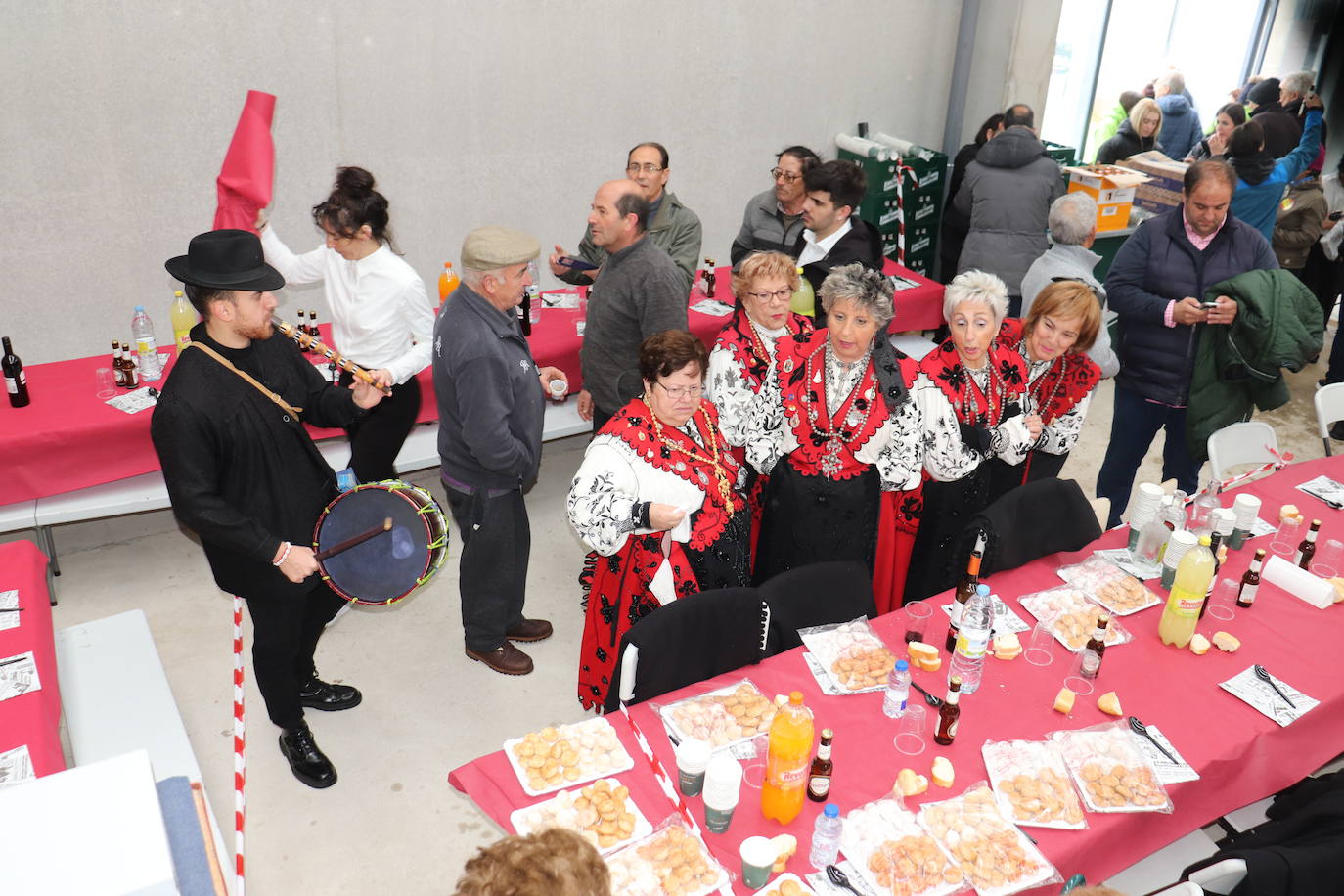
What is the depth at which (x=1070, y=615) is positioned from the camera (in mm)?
3084

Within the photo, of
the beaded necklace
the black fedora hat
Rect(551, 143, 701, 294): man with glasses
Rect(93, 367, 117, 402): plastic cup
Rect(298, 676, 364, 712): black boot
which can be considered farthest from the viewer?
Rect(551, 143, 701, 294): man with glasses

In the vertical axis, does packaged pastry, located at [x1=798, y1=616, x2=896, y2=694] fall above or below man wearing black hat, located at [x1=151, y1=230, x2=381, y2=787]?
below

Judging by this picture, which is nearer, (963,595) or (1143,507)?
(963,595)

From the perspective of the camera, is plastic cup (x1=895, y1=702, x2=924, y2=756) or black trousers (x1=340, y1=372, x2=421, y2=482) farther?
black trousers (x1=340, y1=372, x2=421, y2=482)

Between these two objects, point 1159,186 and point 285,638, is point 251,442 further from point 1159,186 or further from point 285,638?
point 1159,186

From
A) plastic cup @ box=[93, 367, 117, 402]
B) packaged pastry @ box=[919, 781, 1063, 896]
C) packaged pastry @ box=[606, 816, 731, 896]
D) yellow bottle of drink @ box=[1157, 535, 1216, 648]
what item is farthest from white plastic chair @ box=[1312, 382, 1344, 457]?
plastic cup @ box=[93, 367, 117, 402]

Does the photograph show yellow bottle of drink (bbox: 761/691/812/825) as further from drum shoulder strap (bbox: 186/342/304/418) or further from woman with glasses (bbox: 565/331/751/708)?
drum shoulder strap (bbox: 186/342/304/418)

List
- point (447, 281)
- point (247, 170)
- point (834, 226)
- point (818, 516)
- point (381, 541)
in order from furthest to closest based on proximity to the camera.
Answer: point (447, 281), point (834, 226), point (247, 170), point (818, 516), point (381, 541)

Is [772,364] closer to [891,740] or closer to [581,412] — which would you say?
[581,412]

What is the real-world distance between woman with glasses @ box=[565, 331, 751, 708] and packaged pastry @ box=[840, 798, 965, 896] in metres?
1.02

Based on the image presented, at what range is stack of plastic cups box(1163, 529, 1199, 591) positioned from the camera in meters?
3.16

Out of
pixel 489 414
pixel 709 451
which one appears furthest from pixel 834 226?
pixel 489 414

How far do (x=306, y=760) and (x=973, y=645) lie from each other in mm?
2338

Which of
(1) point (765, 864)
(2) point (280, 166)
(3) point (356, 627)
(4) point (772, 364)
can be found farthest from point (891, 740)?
(2) point (280, 166)
